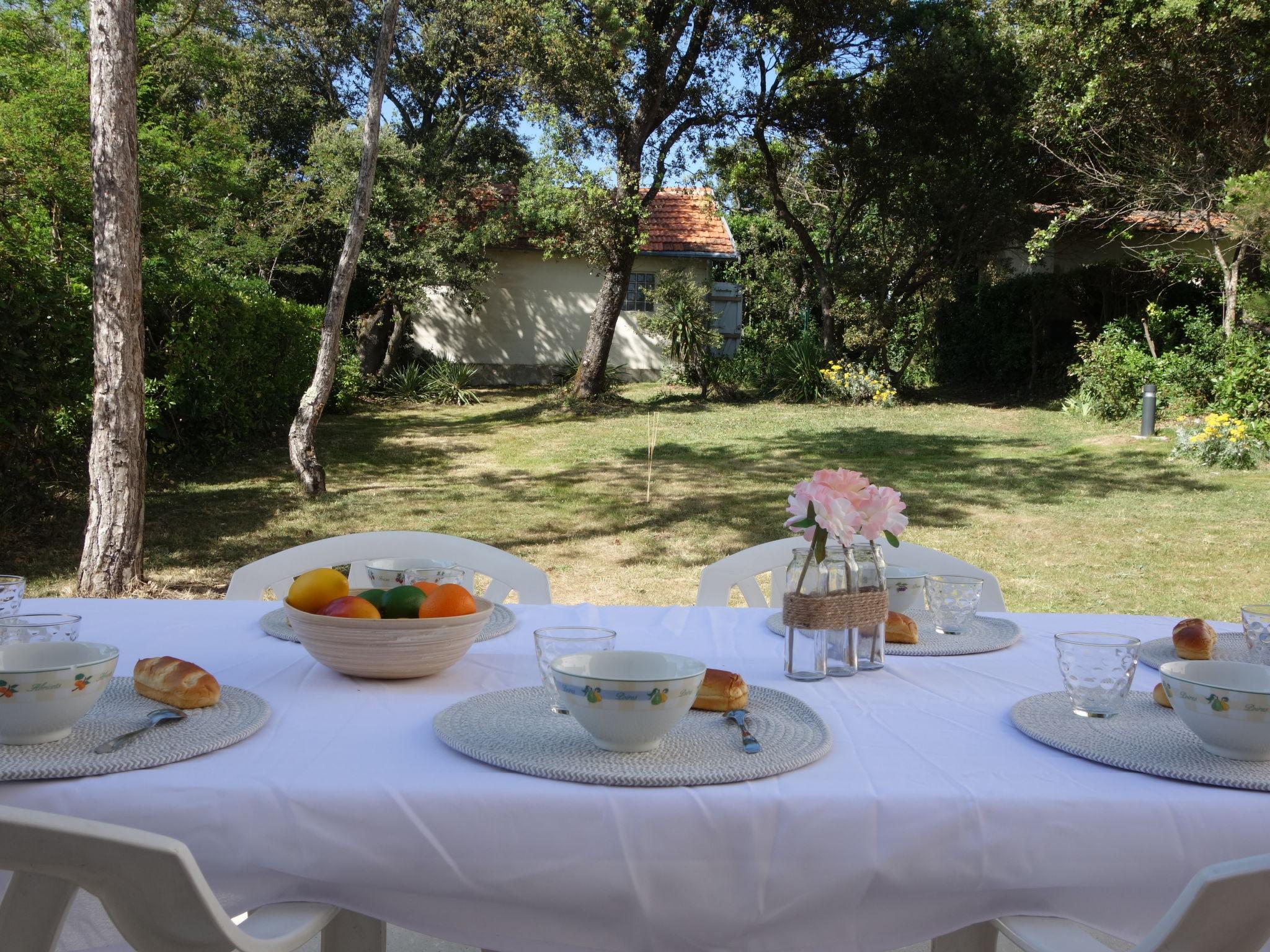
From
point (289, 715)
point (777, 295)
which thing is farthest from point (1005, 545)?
point (777, 295)

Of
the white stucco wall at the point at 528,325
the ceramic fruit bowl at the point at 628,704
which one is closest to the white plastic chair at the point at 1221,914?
the ceramic fruit bowl at the point at 628,704

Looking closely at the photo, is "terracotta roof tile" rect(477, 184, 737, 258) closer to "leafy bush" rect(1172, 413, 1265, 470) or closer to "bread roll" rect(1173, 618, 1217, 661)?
"leafy bush" rect(1172, 413, 1265, 470)

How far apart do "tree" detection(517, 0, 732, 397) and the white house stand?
448 centimetres

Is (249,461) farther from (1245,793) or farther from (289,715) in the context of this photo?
(1245,793)

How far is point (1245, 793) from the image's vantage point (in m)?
1.21

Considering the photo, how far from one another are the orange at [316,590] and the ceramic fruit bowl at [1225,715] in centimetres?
124

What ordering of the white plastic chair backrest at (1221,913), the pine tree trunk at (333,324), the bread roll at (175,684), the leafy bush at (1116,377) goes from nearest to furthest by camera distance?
the white plastic chair backrest at (1221,913) → the bread roll at (175,684) → the pine tree trunk at (333,324) → the leafy bush at (1116,377)

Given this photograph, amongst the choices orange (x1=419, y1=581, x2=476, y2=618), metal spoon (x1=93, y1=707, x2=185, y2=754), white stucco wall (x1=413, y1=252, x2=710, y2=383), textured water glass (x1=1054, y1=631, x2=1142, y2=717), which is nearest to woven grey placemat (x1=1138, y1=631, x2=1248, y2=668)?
textured water glass (x1=1054, y1=631, x2=1142, y2=717)

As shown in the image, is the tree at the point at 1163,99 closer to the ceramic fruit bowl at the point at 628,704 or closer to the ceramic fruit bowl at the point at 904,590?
the ceramic fruit bowl at the point at 904,590

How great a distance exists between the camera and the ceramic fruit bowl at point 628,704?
4.13ft

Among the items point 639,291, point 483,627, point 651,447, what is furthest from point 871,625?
point 639,291

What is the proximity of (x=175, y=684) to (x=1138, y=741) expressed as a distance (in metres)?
1.32

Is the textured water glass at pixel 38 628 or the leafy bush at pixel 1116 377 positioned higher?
the leafy bush at pixel 1116 377

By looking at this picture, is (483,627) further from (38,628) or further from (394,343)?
(394,343)
